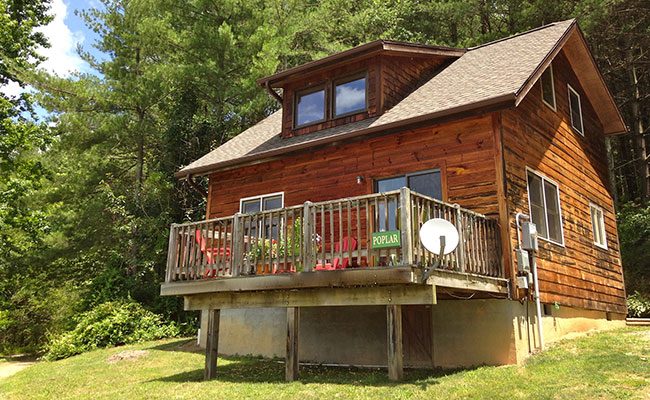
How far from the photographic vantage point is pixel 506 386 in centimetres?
727

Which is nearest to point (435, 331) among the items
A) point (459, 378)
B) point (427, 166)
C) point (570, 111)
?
point (459, 378)

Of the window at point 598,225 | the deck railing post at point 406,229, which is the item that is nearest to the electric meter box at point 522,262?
the deck railing post at point 406,229

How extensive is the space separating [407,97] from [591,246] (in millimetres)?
5987

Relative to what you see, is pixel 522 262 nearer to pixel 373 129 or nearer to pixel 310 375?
pixel 373 129

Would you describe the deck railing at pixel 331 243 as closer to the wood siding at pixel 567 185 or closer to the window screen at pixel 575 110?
the wood siding at pixel 567 185

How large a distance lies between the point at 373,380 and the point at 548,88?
336 inches

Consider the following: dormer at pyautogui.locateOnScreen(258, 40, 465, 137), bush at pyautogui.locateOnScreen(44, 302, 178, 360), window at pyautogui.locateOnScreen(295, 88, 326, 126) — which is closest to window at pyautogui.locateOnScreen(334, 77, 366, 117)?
dormer at pyautogui.locateOnScreen(258, 40, 465, 137)

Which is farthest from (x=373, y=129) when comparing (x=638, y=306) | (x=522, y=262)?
(x=638, y=306)

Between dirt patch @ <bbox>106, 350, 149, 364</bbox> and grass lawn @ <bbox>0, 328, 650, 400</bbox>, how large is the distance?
77cm

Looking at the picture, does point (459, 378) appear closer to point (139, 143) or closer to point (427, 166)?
point (427, 166)

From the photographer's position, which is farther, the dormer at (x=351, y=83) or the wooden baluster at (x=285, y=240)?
the dormer at (x=351, y=83)

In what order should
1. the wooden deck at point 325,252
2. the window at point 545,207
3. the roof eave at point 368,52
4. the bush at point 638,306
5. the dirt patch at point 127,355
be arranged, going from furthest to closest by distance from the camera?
the bush at point 638,306
the dirt patch at point 127,355
the roof eave at point 368,52
the window at point 545,207
the wooden deck at point 325,252

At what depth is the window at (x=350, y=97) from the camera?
41.0 ft

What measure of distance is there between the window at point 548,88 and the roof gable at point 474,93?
2.20ft
